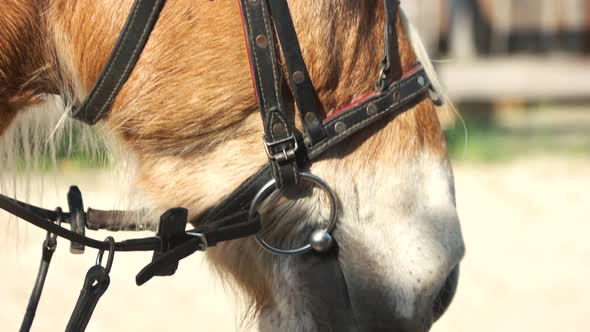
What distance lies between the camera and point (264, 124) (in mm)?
1642

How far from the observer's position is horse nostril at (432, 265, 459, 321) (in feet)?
5.85

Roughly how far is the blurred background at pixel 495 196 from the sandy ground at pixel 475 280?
1 centimetres

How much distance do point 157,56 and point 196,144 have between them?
0.65 ft

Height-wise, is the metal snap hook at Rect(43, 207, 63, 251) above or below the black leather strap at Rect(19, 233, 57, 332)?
above

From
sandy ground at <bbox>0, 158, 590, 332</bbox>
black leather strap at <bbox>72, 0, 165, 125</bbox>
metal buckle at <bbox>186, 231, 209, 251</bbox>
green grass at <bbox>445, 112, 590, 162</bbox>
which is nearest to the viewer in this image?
black leather strap at <bbox>72, 0, 165, 125</bbox>

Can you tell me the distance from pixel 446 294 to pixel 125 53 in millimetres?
861

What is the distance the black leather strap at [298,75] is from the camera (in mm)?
1623

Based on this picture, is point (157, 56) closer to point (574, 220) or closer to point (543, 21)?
point (574, 220)

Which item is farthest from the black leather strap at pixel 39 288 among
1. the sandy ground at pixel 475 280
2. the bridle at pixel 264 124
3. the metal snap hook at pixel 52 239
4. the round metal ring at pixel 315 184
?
the sandy ground at pixel 475 280

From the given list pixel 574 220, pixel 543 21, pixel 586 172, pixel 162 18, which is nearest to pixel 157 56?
pixel 162 18

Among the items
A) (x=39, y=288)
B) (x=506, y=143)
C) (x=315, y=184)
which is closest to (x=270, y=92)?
(x=315, y=184)

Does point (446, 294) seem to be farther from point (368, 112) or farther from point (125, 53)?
point (125, 53)

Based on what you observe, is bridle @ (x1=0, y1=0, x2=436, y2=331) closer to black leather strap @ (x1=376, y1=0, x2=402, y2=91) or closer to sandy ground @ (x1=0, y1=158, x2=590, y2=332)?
black leather strap @ (x1=376, y1=0, x2=402, y2=91)

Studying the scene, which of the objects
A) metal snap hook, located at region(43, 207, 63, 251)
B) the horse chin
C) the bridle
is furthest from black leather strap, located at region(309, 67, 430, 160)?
metal snap hook, located at region(43, 207, 63, 251)
